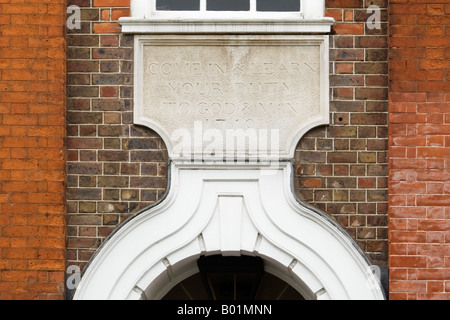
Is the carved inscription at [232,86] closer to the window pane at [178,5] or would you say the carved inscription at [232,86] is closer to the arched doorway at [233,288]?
the window pane at [178,5]

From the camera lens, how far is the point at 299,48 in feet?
23.1

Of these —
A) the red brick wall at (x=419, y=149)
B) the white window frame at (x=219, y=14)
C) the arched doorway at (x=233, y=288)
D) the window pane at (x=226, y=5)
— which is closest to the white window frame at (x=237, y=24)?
the white window frame at (x=219, y=14)

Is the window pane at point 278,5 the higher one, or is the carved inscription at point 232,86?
the window pane at point 278,5

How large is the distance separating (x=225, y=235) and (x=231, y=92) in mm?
1096

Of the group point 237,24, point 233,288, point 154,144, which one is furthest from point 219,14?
point 233,288

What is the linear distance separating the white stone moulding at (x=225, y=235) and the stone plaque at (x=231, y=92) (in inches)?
7.6

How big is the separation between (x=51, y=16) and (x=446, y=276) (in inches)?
139

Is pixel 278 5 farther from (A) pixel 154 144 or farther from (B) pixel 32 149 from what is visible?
(B) pixel 32 149

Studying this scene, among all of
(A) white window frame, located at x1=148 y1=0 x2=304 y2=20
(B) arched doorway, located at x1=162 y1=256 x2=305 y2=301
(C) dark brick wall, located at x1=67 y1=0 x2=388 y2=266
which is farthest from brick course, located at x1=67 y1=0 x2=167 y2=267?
(B) arched doorway, located at x1=162 y1=256 x2=305 y2=301

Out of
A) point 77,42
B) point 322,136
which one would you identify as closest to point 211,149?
point 322,136

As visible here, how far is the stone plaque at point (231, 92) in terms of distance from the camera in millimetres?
6945

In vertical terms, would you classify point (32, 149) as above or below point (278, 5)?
below

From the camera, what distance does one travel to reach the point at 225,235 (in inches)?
272

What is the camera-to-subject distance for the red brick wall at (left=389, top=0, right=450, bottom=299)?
Result: 668cm
